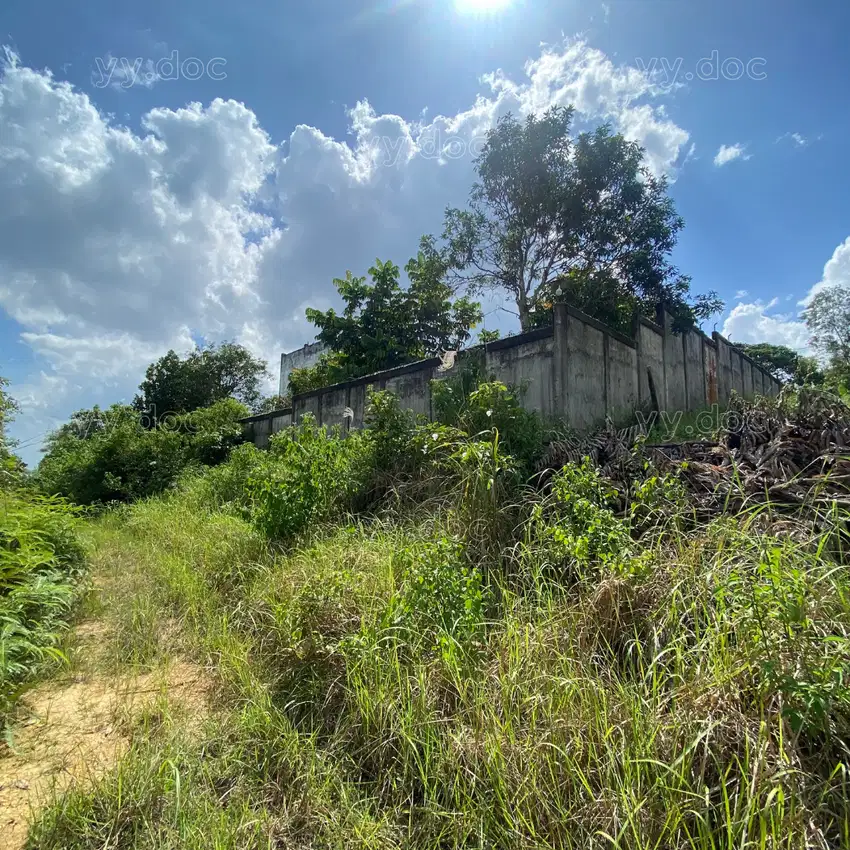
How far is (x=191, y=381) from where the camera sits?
1692cm

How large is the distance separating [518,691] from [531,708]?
0.28 feet

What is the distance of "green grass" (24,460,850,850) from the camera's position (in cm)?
145

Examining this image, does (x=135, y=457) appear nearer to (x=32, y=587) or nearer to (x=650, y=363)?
(x=32, y=587)

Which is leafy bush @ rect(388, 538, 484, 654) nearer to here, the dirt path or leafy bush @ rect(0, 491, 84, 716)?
the dirt path

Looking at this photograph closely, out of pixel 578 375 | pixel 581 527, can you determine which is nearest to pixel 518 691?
pixel 581 527

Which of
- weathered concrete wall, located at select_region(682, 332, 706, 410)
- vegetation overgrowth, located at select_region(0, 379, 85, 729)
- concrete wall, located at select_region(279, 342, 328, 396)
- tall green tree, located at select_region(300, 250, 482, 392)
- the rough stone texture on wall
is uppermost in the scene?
concrete wall, located at select_region(279, 342, 328, 396)

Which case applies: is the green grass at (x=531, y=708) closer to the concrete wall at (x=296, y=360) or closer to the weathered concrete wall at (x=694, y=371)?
the weathered concrete wall at (x=694, y=371)

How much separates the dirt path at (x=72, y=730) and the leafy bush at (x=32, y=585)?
7.2 inches

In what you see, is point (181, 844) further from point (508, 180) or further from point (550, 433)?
point (508, 180)

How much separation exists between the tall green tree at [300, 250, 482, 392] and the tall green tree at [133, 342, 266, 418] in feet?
22.1

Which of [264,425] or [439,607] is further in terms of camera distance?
[264,425]

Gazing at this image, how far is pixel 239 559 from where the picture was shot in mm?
3785

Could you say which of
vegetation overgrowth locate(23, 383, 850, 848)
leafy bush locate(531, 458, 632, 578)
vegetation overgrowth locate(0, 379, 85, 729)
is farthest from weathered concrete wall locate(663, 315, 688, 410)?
vegetation overgrowth locate(0, 379, 85, 729)

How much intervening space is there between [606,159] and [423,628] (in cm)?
1197
